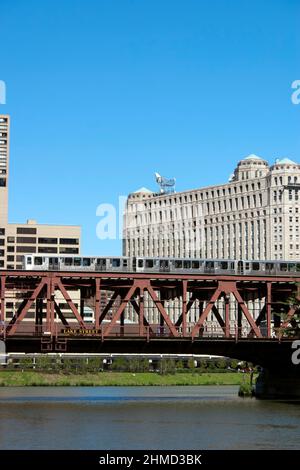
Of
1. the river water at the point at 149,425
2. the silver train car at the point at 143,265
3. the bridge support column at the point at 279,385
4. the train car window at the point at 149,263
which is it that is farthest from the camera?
the train car window at the point at 149,263

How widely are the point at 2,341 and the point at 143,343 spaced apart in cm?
1514

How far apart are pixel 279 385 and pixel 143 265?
69.3ft

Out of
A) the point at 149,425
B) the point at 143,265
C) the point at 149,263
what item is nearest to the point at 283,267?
the point at 149,263

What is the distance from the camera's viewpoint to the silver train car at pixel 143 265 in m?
148

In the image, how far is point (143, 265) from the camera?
490 feet

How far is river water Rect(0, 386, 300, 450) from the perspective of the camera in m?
81.6

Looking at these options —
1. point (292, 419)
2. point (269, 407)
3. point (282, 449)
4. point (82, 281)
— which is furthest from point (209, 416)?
point (82, 281)

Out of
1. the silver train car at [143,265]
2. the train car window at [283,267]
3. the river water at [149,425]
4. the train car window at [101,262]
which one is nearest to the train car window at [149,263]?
the silver train car at [143,265]

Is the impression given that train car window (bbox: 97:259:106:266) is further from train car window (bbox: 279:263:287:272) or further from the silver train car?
train car window (bbox: 279:263:287:272)

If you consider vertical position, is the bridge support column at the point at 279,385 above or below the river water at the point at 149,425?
above

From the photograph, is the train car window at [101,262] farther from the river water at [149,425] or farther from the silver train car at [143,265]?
the river water at [149,425]

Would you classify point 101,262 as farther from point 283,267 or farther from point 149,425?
point 149,425

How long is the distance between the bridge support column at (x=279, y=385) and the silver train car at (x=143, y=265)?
12738mm
